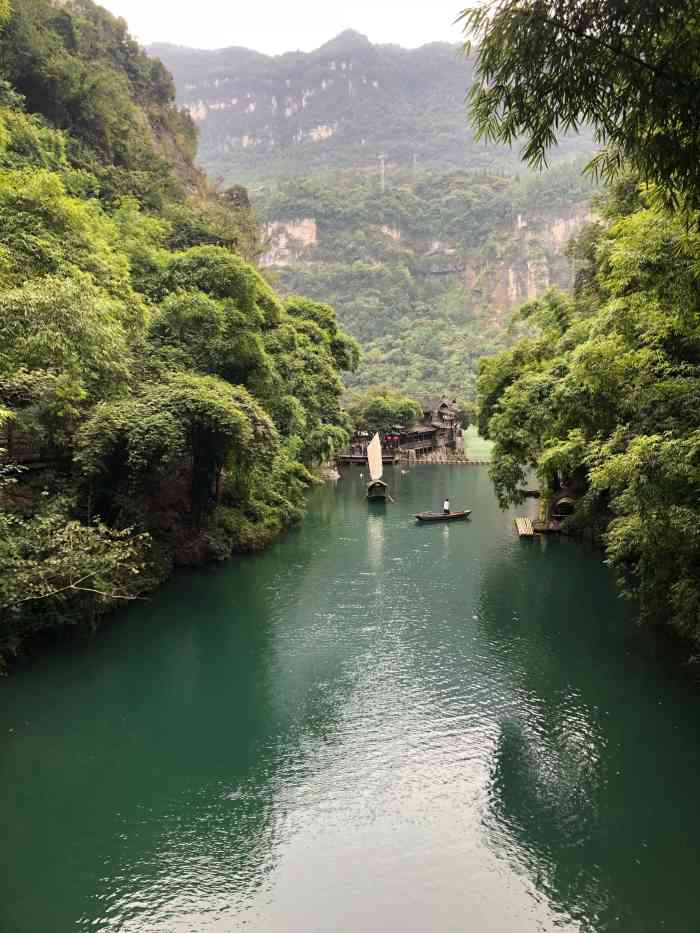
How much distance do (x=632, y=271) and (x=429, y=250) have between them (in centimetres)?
13272

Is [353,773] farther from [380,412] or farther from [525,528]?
[380,412]

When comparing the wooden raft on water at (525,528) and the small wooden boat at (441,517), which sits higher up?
the small wooden boat at (441,517)

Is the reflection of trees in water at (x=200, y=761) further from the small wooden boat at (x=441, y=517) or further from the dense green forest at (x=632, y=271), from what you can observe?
the small wooden boat at (x=441, y=517)

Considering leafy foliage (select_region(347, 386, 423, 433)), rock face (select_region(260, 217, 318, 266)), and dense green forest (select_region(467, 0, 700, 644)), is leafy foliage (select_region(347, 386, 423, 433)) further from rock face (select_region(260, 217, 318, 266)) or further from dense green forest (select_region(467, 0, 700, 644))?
rock face (select_region(260, 217, 318, 266))

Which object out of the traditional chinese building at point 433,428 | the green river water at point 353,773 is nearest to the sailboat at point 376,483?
the green river water at point 353,773

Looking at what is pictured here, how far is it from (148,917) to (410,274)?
414 feet

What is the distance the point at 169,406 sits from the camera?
1631 cm

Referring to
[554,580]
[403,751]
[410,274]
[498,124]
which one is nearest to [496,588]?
[554,580]

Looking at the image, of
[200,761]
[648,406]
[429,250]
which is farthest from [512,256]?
[200,761]

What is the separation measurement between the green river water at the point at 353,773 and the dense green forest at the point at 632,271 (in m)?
2.59

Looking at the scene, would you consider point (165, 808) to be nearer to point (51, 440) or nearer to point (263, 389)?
point (51, 440)

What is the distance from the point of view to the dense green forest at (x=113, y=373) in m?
12.1

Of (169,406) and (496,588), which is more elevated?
(169,406)

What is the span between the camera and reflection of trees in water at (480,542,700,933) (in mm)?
7016
